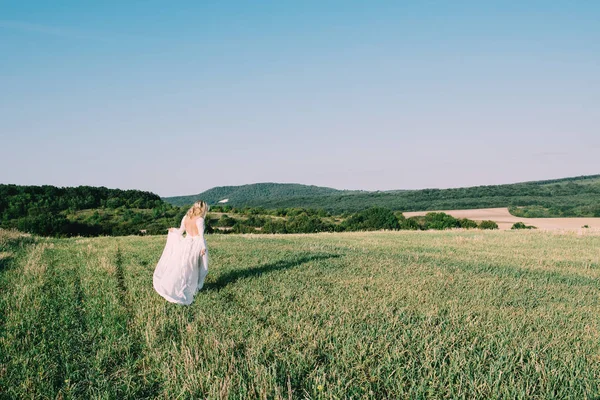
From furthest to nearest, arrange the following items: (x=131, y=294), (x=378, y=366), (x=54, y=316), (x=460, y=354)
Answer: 1. (x=131, y=294)
2. (x=54, y=316)
3. (x=460, y=354)
4. (x=378, y=366)

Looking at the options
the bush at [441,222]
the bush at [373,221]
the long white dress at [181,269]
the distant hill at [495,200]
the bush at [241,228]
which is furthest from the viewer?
the distant hill at [495,200]

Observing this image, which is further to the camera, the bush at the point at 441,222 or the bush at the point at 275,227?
the bush at the point at 275,227

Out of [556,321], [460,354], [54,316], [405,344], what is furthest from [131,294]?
[556,321]

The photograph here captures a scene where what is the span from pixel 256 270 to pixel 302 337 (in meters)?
6.13

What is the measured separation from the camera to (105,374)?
194 inches

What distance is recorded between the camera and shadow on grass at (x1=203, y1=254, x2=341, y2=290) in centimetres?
1027

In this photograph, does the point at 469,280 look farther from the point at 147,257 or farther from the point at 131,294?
the point at 147,257

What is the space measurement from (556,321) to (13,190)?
9742 cm

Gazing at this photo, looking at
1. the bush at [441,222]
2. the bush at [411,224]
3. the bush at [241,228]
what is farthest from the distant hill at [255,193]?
the bush at [411,224]

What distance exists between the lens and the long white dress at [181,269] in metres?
8.65

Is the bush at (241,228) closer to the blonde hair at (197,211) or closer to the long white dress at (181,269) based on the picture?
the blonde hair at (197,211)

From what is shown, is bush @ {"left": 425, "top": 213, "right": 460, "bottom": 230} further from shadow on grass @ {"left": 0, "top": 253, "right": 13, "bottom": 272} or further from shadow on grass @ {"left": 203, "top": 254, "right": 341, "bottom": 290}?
shadow on grass @ {"left": 0, "top": 253, "right": 13, "bottom": 272}

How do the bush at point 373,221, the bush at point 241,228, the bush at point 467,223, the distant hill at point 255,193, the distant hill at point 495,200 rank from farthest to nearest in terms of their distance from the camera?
the distant hill at point 255,193 → the distant hill at point 495,200 → the bush at point 241,228 → the bush at point 373,221 → the bush at point 467,223

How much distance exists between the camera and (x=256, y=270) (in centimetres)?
1195
